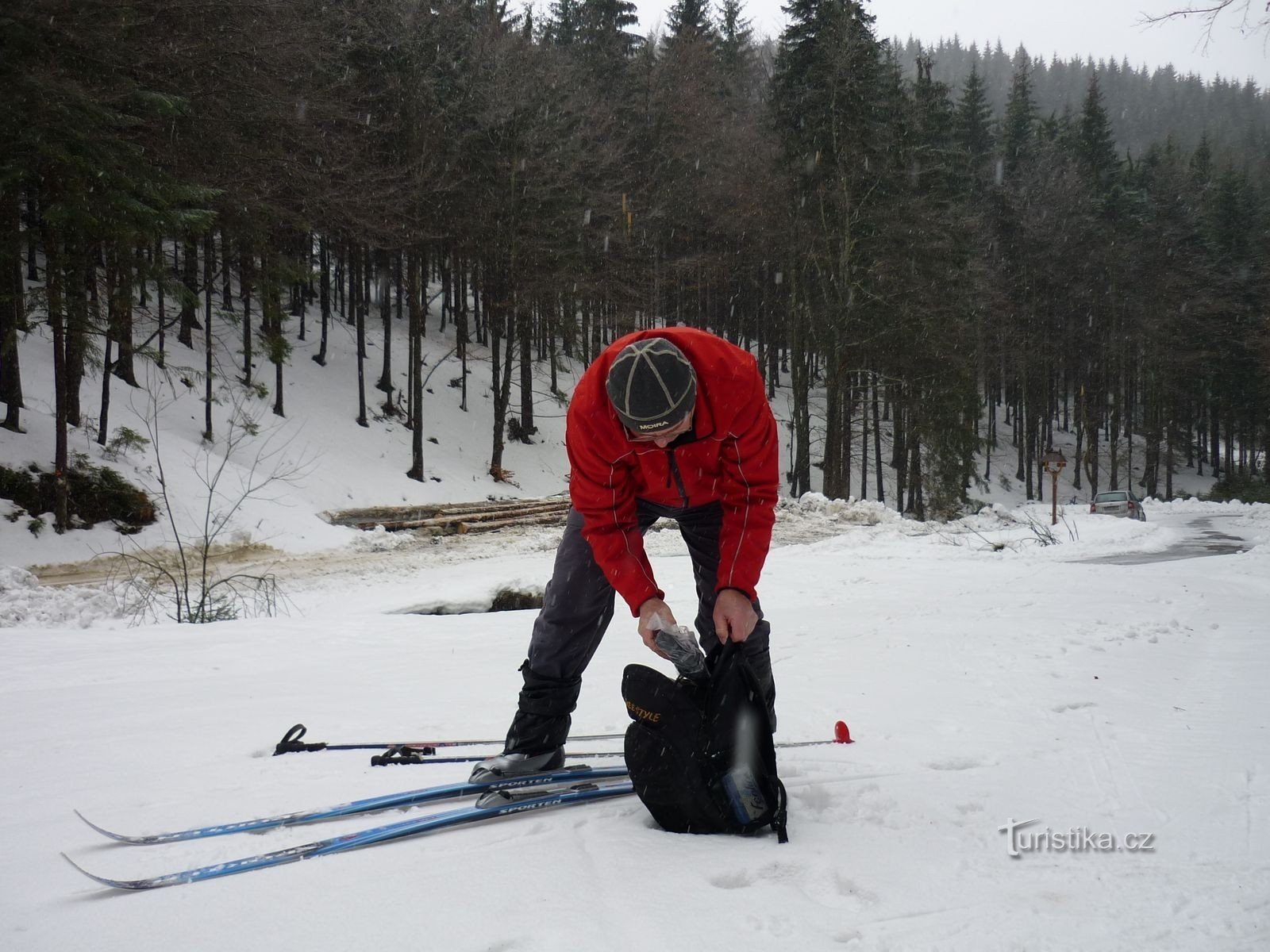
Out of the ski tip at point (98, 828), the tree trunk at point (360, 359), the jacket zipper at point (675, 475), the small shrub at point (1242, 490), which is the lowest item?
the small shrub at point (1242, 490)

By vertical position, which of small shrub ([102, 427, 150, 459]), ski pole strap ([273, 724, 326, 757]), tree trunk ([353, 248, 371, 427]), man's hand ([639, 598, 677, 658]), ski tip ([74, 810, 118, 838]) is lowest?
ski pole strap ([273, 724, 326, 757])

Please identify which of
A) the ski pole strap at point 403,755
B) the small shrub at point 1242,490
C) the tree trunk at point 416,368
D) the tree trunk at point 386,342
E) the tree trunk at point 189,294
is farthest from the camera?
the small shrub at point 1242,490

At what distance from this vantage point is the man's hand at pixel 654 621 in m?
2.59

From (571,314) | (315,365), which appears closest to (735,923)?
(571,314)

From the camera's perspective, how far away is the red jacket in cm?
271

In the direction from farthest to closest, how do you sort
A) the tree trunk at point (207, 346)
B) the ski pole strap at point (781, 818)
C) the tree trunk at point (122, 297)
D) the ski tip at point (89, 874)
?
the tree trunk at point (207, 346) → the tree trunk at point (122, 297) → the ski pole strap at point (781, 818) → the ski tip at point (89, 874)

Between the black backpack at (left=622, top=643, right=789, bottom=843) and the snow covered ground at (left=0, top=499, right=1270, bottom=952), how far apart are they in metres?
0.08

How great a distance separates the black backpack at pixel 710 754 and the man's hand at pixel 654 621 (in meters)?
0.13

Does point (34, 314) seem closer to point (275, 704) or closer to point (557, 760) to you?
point (275, 704)

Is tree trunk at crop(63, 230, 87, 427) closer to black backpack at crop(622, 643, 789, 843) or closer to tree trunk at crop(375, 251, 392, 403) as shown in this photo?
black backpack at crop(622, 643, 789, 843)

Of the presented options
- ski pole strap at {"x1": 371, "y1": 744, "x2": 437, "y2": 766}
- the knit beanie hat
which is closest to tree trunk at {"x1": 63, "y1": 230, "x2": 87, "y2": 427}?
ski pole strap at {"x1": 371, "y1": 744, "x2": 437, "y2": 766}

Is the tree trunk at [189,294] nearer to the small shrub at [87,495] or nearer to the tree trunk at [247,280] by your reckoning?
the tree trunk at [247,280]

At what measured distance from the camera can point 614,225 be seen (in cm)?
2492

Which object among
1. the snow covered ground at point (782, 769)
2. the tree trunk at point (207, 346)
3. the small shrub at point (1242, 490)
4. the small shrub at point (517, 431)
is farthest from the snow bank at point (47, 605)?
the small shrub at point (1242, 490)
